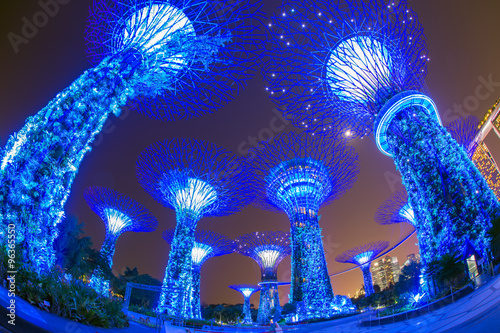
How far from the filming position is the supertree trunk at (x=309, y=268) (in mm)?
21578

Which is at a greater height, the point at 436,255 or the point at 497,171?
the point at 497,171

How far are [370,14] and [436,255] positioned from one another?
11127 millimetres

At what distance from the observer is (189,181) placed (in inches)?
878

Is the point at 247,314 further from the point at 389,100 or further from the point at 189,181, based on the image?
the point at 389,100

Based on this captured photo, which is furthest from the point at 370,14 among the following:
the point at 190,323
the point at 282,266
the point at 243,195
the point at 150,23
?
the point at 282,266

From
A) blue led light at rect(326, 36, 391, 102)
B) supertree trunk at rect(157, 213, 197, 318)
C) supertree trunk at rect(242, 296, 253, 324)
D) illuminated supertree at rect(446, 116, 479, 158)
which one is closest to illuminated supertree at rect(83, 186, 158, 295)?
supertree trunk at rect(157, 213, 197, 318)

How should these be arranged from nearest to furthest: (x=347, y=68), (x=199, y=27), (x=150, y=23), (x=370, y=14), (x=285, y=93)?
(x=150, y=23)
(x=199, y=27)
(x=370, y=14)
(x=347, y=68)
(x=285, y=93)

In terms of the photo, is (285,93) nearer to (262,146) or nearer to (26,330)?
(262,146)

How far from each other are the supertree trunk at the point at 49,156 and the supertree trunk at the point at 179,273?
11344mm

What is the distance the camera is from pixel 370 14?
520 inches

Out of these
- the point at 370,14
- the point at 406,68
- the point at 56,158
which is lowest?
the point at 56,158

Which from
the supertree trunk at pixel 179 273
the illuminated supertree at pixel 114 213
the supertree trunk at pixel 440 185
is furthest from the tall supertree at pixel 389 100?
the illuminated supertree at pixel 114 213

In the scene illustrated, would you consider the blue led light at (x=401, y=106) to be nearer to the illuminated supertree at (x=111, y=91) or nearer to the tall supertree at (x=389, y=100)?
the tall supertree at (x=389, y=100)
